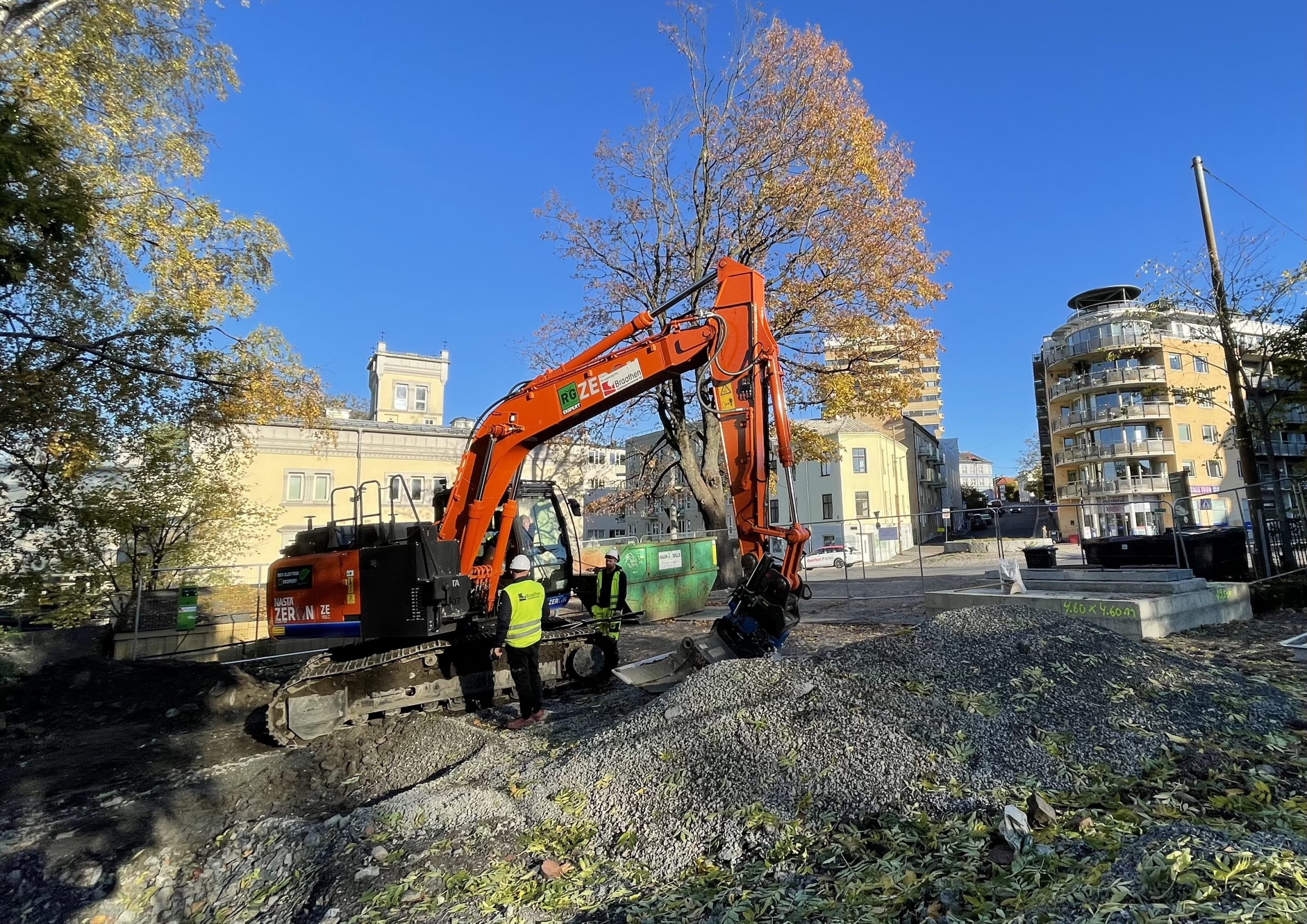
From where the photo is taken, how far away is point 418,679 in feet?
24.8

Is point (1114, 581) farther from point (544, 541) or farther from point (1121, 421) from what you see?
point (1121, 421)

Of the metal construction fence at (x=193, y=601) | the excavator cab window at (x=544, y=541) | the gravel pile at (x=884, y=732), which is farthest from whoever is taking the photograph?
the metal construction fence at (x=193, y=601)

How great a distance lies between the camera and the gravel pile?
4.01 metres

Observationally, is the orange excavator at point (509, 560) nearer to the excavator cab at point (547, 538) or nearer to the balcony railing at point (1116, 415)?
the excavator cab at point (547, 538)

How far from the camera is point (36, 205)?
6137 millimetres

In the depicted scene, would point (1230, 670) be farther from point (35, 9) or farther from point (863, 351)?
point (35, 9)

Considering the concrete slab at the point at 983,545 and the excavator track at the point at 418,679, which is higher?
the concrete slab at the point at 983,545

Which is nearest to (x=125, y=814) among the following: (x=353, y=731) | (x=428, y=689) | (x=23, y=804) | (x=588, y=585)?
(x=23, y=804)

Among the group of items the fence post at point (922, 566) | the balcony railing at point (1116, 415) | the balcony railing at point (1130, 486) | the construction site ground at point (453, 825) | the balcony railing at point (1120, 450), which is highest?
the balcony railing at point (1116, 415)

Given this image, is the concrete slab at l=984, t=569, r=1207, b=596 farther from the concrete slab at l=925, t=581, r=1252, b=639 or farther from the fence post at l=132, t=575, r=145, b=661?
the fence post at l=132, t=575, r=145, b=661

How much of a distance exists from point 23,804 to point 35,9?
8701mm

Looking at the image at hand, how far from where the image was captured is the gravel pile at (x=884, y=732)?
4.01 meters

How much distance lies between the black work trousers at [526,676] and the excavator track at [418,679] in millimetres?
893

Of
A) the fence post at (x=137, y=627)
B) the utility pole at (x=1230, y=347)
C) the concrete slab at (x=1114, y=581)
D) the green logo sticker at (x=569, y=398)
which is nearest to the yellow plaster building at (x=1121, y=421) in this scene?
the utility pole at (x=1230, y=347)
